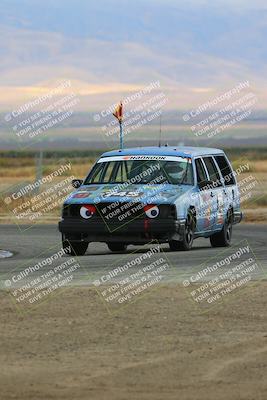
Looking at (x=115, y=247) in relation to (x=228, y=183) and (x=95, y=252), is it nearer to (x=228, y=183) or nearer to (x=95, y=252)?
(x=95, y=252)

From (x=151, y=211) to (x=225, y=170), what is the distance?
3857mm

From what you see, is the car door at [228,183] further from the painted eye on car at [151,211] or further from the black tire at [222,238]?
the painted eye on car at [151,211]

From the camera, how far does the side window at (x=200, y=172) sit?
21203 mm

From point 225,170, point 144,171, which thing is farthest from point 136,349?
point 225,170

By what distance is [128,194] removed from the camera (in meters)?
19.6

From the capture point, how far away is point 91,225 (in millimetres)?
19469

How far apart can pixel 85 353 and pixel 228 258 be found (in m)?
8.68

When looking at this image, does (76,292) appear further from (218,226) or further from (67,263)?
(218,226)

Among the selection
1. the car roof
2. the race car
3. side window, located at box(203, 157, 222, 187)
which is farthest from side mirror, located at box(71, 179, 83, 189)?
side window, located at box(203, 157, 222, 187)

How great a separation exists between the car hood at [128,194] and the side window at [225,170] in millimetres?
2616

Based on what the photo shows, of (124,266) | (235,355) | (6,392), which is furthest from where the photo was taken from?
(124,266)

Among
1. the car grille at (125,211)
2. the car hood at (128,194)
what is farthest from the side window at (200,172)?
the car grille at (125,211)

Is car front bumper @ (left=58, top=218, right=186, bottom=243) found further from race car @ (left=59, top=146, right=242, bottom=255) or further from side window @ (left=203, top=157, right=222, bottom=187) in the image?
side window @ (left=203, top=157, right=222, bottom=187)

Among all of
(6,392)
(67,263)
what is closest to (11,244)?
(67,263)
